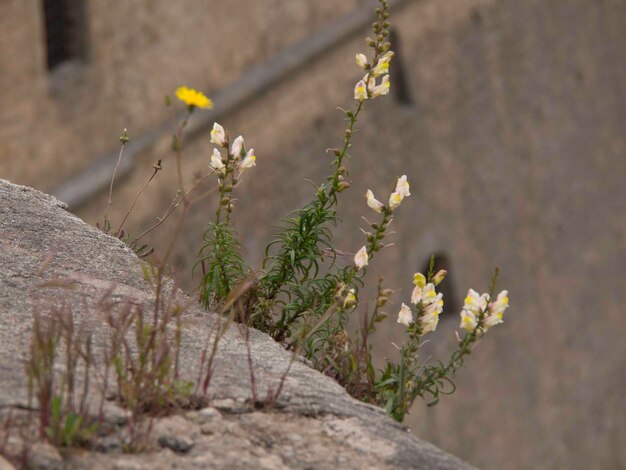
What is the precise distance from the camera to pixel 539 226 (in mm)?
13914

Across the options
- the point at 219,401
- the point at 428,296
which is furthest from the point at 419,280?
the point at 219,401

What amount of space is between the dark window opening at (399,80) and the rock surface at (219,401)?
935 centimetres

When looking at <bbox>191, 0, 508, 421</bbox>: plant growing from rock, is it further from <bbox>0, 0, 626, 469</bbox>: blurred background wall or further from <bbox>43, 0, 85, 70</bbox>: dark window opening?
<bbox>43, 0, 85, 70</bbox>: dark window opening

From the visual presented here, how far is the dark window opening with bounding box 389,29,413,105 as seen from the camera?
11.8m

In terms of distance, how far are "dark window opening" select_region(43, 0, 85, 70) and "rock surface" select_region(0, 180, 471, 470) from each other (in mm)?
6265

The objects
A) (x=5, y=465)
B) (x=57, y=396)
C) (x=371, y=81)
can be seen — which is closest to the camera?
(x=5, y=465)

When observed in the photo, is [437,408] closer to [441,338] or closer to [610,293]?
[441,338]

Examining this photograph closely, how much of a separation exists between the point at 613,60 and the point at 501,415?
4461 millimetres

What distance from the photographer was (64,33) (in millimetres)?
8711

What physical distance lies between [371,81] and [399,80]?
9398mm

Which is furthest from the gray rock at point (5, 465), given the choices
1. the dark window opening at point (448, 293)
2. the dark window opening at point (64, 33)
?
the dark window opening at point (448, 293)

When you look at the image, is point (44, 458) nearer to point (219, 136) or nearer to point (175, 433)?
point (175, 433)

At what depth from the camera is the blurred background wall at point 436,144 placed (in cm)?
867

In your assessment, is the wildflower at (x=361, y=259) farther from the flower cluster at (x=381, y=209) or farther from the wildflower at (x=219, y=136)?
the wildflower at (x=219, y=136)
